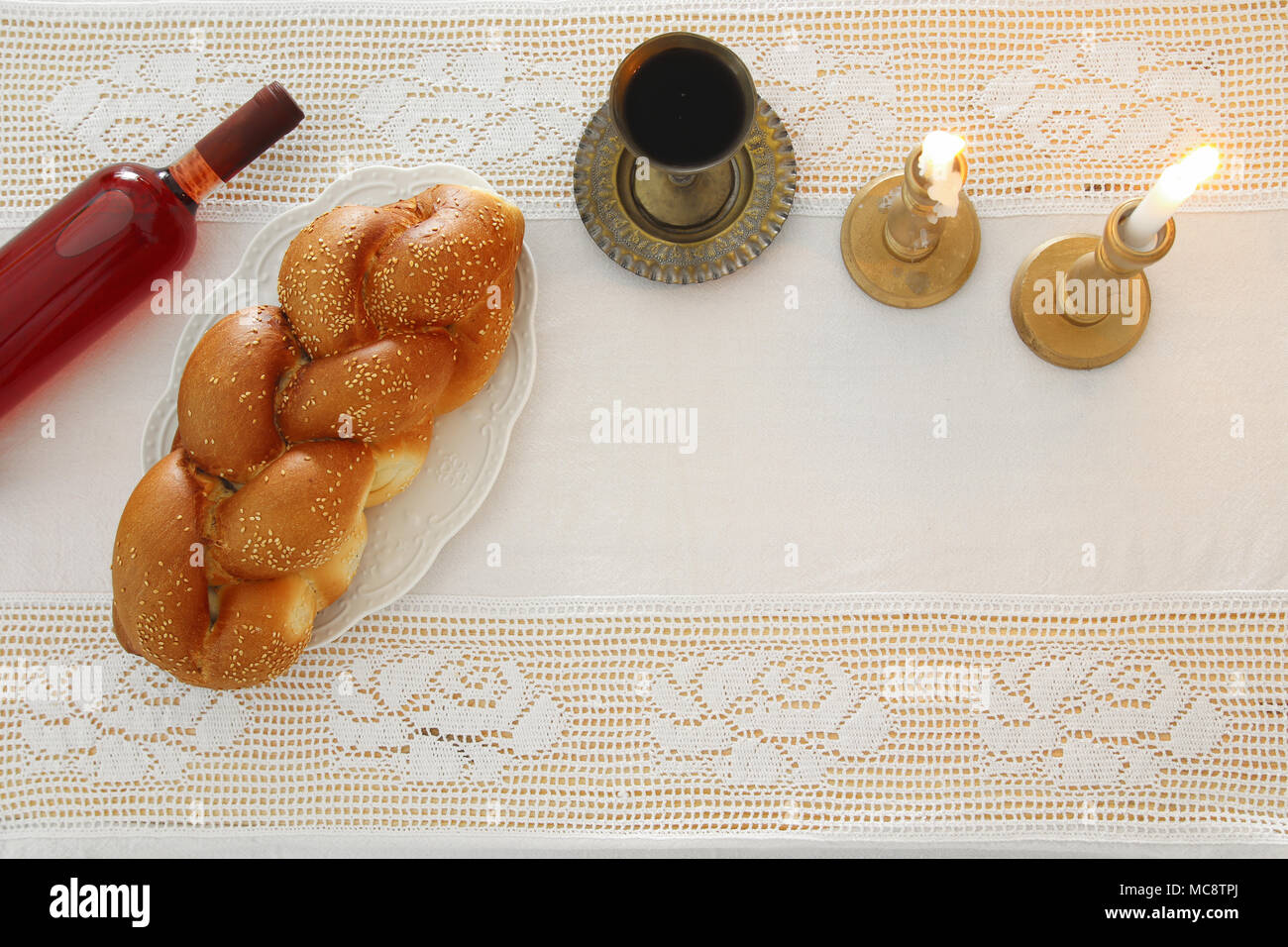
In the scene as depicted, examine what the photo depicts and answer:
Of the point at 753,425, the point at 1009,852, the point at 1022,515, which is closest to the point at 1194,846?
the point at 1009,852

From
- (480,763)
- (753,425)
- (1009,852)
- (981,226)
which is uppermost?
(981,226)

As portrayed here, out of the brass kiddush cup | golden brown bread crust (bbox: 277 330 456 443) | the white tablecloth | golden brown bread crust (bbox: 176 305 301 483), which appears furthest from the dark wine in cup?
golden brown bread crust (bbox: 176 305 301 483)

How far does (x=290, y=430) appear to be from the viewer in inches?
30.2

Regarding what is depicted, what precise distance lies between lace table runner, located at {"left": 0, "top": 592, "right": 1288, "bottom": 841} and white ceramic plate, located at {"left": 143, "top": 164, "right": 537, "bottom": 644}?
51 millimetres

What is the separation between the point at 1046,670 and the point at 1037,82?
0.63 m

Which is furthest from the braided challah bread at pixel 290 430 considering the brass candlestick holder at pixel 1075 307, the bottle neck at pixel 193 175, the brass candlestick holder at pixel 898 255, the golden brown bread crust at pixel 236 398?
the brass candlestick holder at pixel 1075 307

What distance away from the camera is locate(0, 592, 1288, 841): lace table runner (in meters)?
0.89

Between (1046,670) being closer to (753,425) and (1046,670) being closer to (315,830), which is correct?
(753,425)

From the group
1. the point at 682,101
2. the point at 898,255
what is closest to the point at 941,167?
the point at 898,255

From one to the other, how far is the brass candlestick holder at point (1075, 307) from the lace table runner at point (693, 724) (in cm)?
26

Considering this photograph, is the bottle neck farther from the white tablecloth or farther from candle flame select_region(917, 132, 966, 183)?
candle flame select_region(917, 132, 966, 183)

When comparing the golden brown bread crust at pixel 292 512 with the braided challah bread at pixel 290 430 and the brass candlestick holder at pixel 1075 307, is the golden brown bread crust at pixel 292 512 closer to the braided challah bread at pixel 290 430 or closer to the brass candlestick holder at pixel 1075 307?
the braided challah bread at pixel 290 430

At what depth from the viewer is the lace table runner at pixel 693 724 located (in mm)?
891

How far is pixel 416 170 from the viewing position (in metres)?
0.89
